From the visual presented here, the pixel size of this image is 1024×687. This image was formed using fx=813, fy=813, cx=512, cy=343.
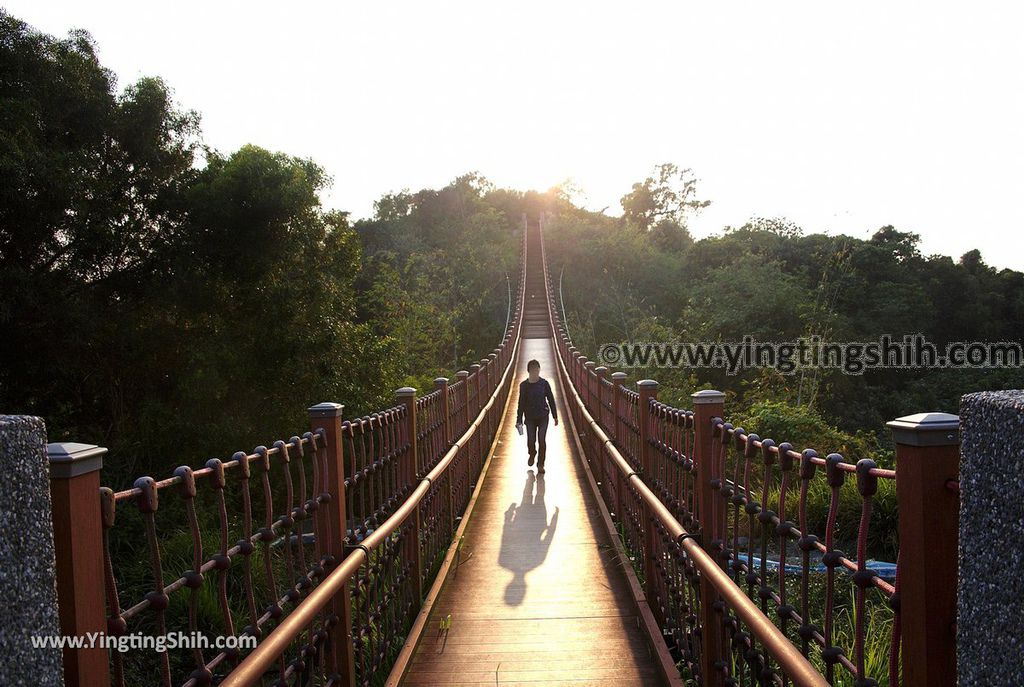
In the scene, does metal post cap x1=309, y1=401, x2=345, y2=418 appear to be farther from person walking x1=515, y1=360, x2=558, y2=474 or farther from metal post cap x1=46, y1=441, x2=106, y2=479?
person walking x1=515, y1=360, x2=558, y2=474

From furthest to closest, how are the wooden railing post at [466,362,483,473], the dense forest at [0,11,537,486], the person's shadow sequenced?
the dense forest at [0,11,537,486]
the wooden railing post at [466,362,483,473]
the person's shadow

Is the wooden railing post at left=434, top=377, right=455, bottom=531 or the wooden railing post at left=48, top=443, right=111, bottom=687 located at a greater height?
the wooden railing post at left=48, top=443, right=111, bottom=687

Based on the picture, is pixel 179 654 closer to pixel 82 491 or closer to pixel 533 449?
pixel 533 449

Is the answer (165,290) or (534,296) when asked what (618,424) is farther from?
(534,296)

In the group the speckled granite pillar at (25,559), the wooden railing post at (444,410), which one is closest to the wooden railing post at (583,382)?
the wooden railing post at (444,410)

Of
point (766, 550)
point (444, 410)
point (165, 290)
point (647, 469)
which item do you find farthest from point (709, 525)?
point (165, 290)

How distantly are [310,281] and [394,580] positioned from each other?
438 inches

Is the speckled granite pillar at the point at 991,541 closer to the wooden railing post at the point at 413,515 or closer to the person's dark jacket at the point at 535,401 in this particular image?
the wooden railing post at the point at 413,515

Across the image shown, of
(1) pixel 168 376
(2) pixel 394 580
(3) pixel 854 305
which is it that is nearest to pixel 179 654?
(2) pixel 394 580

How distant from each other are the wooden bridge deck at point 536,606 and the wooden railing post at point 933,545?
2417mm

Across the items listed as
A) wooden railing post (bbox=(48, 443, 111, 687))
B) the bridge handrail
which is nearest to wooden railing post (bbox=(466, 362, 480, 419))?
the bridge handrail

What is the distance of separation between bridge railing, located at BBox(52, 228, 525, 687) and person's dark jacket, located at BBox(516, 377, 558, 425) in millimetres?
725

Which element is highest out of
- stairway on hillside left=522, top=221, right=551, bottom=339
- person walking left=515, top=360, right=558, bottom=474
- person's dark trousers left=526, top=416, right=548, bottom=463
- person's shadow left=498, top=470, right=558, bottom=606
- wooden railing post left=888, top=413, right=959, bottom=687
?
stairway on hillside left=522, top=221, right=551, bottom=339

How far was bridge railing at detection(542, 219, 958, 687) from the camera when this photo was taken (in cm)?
168
